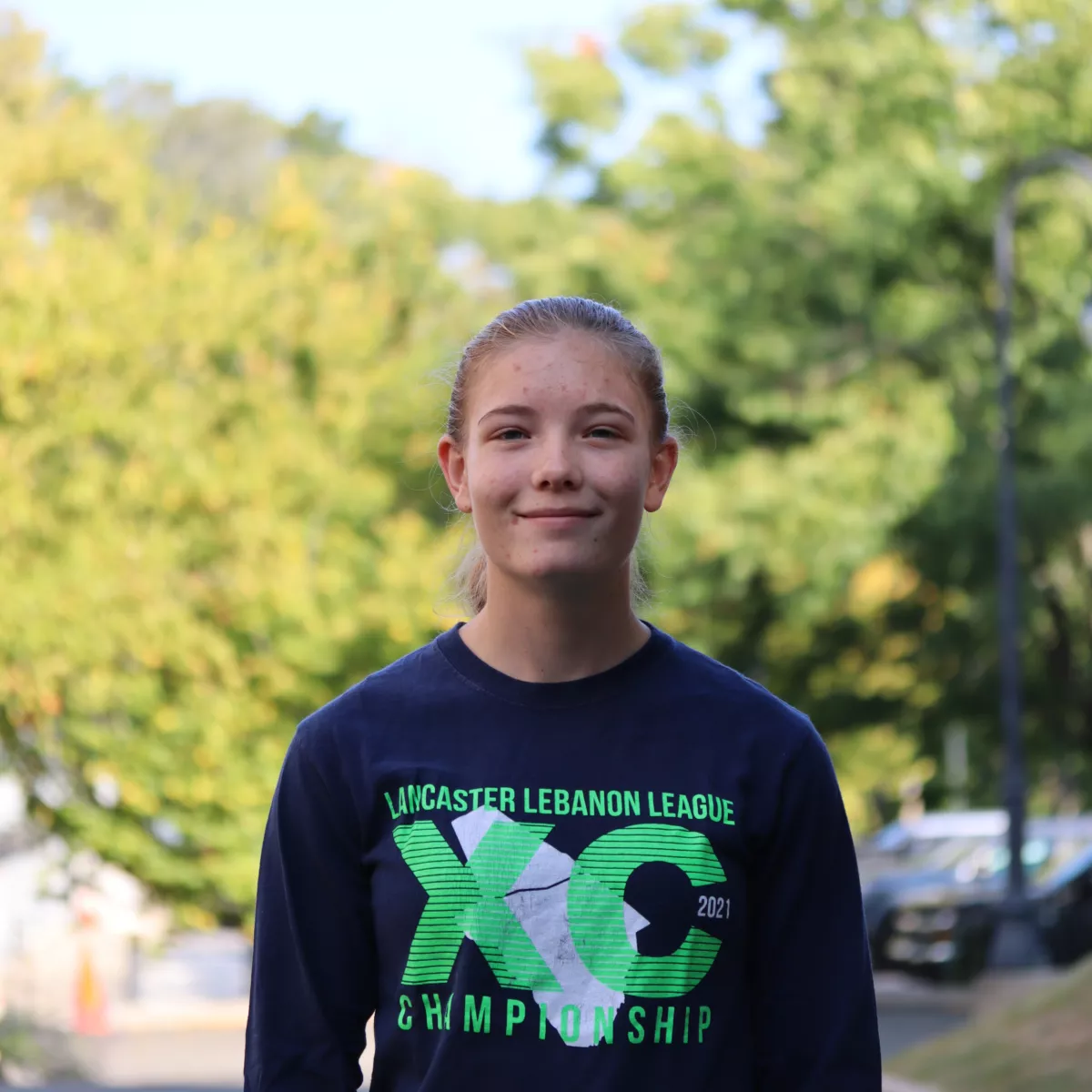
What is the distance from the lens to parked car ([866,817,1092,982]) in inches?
751

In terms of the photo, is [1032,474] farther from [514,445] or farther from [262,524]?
[514,445]

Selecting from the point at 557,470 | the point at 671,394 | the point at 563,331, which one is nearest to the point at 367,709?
the point at 557,470

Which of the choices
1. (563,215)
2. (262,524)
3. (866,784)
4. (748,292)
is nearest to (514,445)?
(262,524)

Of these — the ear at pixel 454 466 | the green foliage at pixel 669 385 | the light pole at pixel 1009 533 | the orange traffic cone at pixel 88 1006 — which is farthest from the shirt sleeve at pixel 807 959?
the orange traffic cone at pixel 88 1006

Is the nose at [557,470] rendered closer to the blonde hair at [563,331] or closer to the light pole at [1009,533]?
the blonde hair at [563,331]

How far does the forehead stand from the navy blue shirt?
10.9 inches

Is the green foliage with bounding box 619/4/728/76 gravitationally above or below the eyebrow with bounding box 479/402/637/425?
above

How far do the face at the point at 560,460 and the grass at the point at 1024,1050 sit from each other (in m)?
6.77

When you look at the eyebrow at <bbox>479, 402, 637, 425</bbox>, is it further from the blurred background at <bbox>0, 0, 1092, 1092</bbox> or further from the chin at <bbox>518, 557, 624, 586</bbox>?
the blurred background at <bbox>0, 0, 1092, 1092</bbox>

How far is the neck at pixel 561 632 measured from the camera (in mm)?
2197

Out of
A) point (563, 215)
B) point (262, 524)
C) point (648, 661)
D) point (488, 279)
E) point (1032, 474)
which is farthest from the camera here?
point (488, 279)

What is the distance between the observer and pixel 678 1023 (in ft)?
6.82

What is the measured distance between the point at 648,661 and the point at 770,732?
15 cm

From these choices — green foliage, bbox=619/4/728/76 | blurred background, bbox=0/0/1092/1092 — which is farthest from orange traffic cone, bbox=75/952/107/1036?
green foliage, bbox=619/4/728/76
